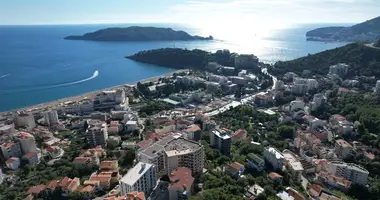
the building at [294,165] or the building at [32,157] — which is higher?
the building at [32,157]

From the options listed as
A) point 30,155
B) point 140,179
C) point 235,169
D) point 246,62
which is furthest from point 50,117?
point 246,62

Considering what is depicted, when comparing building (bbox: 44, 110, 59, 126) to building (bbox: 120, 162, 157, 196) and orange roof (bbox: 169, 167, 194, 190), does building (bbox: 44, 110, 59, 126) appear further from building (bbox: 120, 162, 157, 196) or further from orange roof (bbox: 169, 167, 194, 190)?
orange roof (bbox: 169, 167, 194, 190)

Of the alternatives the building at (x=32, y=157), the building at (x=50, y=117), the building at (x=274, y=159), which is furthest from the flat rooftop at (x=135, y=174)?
the building at (x=50, y=117)

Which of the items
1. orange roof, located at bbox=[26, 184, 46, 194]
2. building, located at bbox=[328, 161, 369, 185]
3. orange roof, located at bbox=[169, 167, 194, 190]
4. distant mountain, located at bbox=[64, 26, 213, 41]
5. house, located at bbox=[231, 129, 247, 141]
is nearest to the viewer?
orange roof, located at bbox=[169, 167, 194, 190]

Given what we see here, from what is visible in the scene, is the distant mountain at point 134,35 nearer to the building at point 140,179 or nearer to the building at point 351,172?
the building at point 351,172

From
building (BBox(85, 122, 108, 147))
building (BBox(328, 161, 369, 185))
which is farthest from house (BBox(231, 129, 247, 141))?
building (BBox(85, 122, 108, 147))
